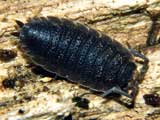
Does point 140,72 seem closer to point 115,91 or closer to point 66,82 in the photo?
point 115,91

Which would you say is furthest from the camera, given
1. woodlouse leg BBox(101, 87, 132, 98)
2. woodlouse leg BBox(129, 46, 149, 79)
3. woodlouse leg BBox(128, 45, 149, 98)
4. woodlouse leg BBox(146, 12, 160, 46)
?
woodlouse leg BBox(146, 12, 160, 46)

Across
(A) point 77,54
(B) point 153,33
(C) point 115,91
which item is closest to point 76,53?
(A) point 77,54

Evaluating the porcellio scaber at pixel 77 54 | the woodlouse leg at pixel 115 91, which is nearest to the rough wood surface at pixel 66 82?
the woodlouse leg at pixel 115 91

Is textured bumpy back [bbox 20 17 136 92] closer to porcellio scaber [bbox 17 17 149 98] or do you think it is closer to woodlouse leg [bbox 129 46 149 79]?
porcellio scaber [bbox 17 17 149 98]

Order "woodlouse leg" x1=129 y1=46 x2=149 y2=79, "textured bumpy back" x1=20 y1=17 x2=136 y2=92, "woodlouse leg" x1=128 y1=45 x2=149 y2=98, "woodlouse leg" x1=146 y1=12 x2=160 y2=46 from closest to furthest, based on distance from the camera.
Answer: "textured bumpy back" x1=20 y1=17 x2=136 y2=92, "woodlouse leg" x1=128 y1=45 x2=149 y2=98, "woodlouse leg" x1=129 y1=46 x2=149 y2=79, "woodlouse leg" x1=146 y1=12 x2=160 y2=46

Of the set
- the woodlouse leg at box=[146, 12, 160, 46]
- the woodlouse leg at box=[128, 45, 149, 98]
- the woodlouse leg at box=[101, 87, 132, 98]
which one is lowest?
the woodlouse leg at box=[101, 87, 132, 98]

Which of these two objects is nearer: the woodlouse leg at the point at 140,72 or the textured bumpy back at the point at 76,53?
the textured bumpy back at the point at 76,53

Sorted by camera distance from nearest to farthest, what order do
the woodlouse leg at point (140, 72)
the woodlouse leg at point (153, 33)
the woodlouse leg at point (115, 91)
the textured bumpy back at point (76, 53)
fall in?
the textured bumpy back at point (76, 53) < the woodlouse leg at point (115, 91) < the woodlouse leg at point (140, 72) < the woodlouse leg at point (153, 33)

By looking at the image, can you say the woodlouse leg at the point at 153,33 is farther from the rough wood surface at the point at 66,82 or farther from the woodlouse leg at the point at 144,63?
the woodlouse leg at the point at 144,63

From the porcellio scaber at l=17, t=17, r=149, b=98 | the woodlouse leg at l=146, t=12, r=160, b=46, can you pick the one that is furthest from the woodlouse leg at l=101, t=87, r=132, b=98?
the woodlouse leg at l=146, t=12, r=160, b=46
